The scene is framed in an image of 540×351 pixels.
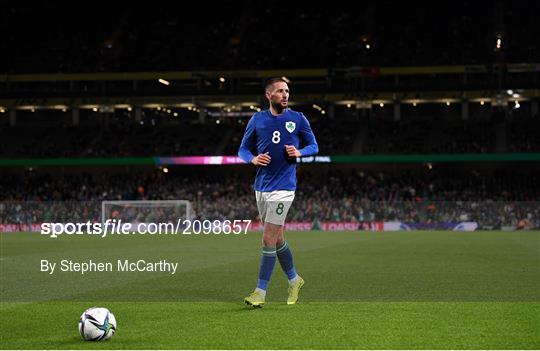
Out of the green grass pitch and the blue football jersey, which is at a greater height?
the blue football jersey

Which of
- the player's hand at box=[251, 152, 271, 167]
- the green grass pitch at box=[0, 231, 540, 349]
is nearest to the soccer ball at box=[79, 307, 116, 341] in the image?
the green grass pitch at box=[0, 231, 540, 349]

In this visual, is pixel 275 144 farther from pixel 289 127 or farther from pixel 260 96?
pixel 260 96

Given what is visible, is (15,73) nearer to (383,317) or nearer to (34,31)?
(34,31)

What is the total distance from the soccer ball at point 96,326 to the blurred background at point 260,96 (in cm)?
4612

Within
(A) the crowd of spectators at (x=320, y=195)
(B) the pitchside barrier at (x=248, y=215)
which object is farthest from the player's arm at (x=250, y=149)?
(A) the crowd of spectators at (x=320, y=195)

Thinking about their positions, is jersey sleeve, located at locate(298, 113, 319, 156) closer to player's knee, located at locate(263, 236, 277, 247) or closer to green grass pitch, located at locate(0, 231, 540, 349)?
player's knee, located at locate(263, 236, 277, 247)

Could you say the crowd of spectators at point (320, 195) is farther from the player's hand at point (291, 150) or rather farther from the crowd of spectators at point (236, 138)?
the player's hand at point (291, 150)

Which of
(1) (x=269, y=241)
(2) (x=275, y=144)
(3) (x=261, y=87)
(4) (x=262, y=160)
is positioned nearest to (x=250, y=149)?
(2) (x=275, y=144)

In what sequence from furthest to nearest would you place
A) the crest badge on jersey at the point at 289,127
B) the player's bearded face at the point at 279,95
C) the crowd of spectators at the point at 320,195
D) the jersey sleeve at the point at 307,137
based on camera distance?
the crowd of spectators at the point at 320,195
the jersey sleeve at the point at 307,137
the crest badge on jersey at the point at 289,127
the player's bearded face at the point at 279,95

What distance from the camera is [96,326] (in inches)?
285

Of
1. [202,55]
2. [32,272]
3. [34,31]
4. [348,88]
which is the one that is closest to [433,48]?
[348,88]

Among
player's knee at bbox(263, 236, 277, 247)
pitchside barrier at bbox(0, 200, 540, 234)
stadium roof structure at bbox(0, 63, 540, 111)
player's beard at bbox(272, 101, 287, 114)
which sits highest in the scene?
stadium roof structure at bbox(0, 63, 540, 111)

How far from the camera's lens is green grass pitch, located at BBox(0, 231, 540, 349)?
729 cm

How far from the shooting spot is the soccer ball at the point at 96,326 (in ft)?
23.7
